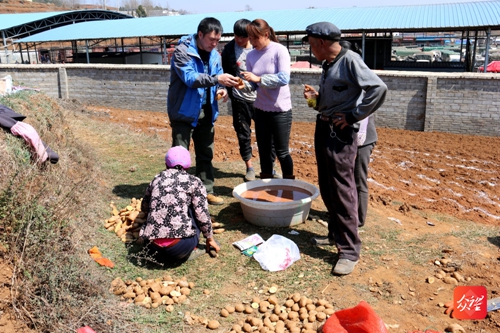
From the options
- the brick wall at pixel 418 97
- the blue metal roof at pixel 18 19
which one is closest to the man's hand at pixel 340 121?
the brick wall at pixel 418 97

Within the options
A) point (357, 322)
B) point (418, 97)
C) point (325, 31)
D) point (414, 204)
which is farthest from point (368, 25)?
point (357, 322)

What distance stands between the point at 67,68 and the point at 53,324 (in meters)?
12.5

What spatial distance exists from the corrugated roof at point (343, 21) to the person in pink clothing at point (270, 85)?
45.1 ft

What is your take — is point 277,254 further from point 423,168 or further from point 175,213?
point 423,168

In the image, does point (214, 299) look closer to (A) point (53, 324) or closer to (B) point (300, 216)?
(A) point (53, 324)

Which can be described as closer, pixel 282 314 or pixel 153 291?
pixel 282 314

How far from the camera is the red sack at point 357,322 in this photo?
9.00 ft

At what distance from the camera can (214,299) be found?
3.46m

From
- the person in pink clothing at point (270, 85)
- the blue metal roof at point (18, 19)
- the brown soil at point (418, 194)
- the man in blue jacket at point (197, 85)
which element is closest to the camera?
the brown soil at point (418, 194)

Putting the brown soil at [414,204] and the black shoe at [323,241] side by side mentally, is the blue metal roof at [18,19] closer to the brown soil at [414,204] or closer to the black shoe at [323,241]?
the brown soil at [414,204]

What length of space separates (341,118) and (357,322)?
149cm

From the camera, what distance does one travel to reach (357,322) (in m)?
2.82

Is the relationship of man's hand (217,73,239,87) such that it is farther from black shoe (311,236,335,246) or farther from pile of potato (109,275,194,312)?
pile of potato (109,275,194,312)

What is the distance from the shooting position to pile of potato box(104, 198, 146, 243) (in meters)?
4.34
